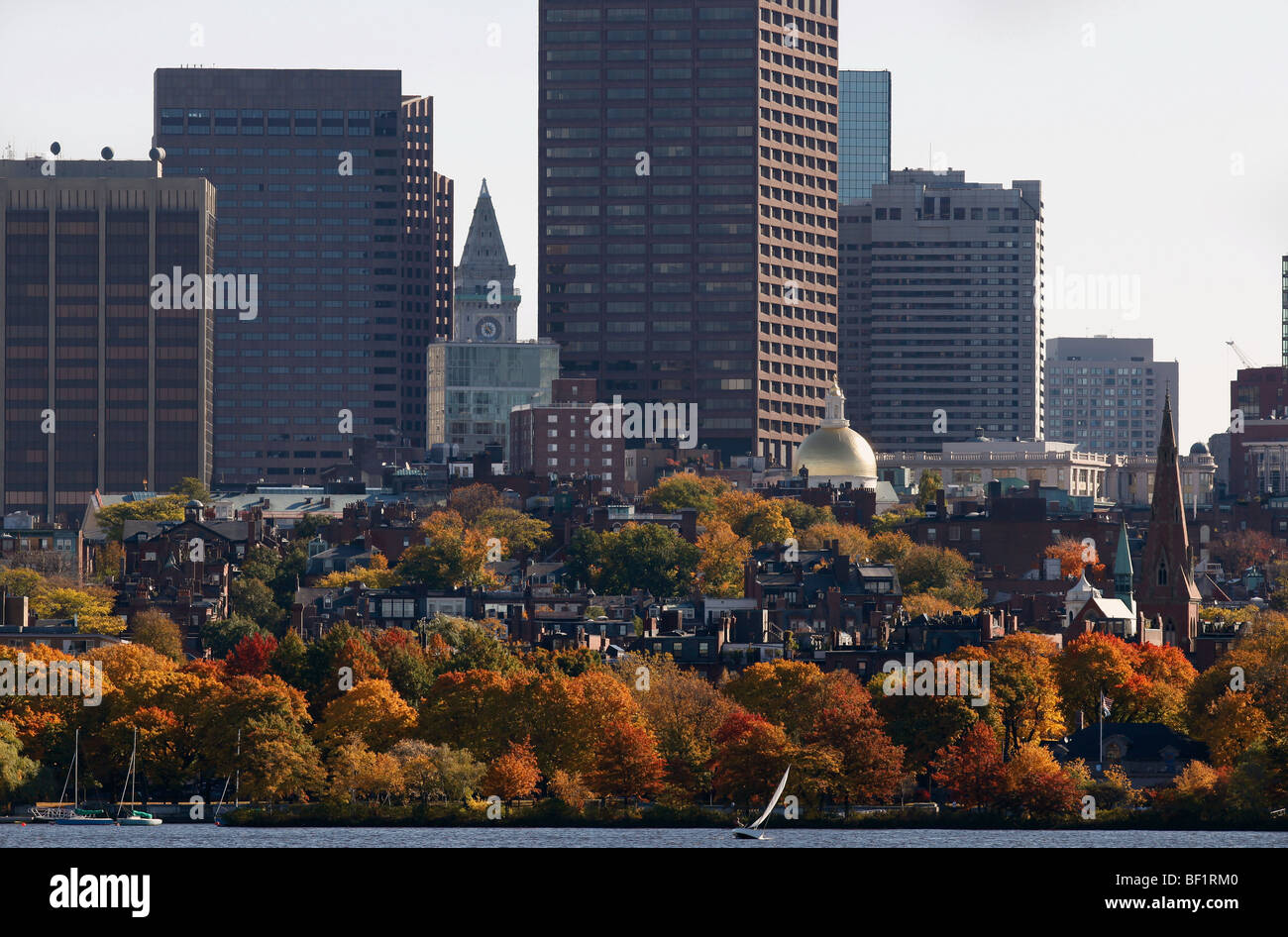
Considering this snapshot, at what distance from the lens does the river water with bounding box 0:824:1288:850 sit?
10869 centimetres

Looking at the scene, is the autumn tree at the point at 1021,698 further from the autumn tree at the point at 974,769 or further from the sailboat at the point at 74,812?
the sailboat at the point at 74,812

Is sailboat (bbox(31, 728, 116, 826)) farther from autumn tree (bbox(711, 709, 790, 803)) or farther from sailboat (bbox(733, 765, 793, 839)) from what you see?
sailboat (bbox(733, 765, 793, 839))

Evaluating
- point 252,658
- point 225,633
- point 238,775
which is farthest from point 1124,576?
point 238,775

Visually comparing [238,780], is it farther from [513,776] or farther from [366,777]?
[513,776]

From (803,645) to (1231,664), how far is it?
26.8 m

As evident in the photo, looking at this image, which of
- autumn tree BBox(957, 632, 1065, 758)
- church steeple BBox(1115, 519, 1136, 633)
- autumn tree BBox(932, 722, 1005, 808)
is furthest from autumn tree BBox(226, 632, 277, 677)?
church steeple BBox(1115, 519, 1136, 633)

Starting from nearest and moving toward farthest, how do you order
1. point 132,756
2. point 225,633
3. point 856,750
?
1. point 856,750
2. point 132,756
3. point 225,633

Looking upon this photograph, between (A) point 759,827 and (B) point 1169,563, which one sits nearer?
(A) point 759,827

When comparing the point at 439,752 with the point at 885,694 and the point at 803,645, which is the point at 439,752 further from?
the point at 803,645

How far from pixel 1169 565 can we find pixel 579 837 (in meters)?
77.6

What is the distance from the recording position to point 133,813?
408ft

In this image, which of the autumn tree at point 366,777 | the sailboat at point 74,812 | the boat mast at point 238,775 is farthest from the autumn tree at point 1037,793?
the sailboat at point 74,812

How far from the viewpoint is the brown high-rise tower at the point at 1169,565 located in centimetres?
17925
